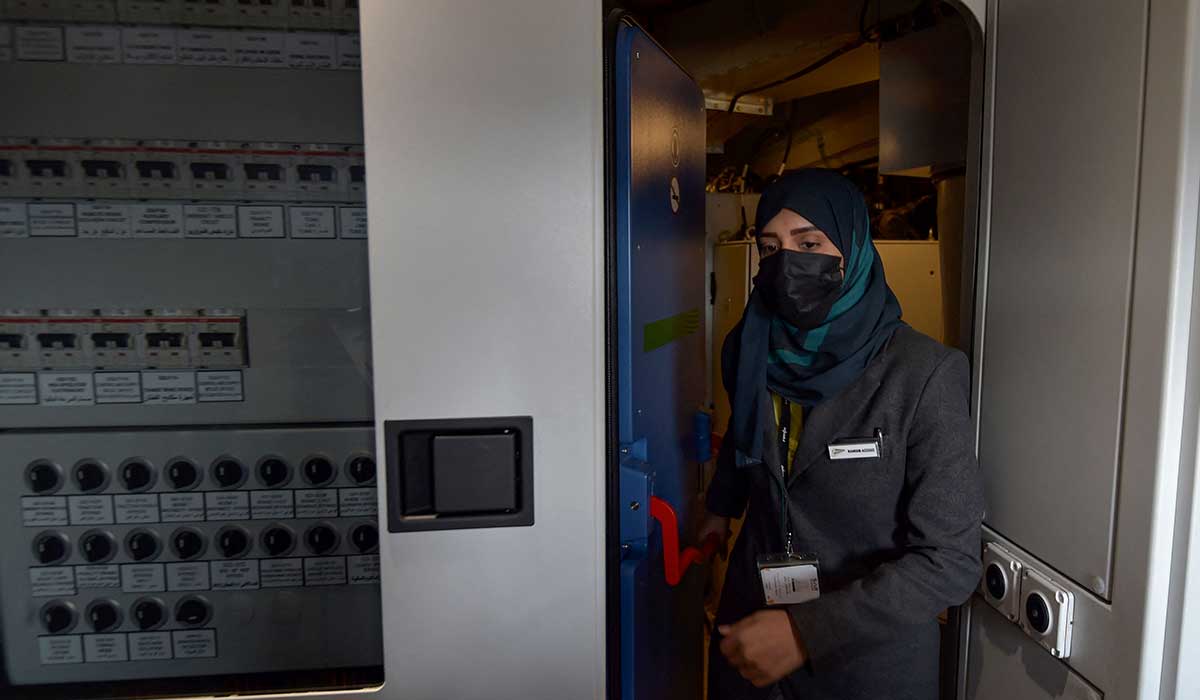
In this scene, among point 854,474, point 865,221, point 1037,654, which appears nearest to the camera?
point 1037,654

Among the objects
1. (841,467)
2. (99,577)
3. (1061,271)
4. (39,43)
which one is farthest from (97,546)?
(1061,271)

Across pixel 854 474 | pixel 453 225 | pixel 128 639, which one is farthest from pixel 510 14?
pixel 128 639

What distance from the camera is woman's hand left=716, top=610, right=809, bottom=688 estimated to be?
3.43 feet

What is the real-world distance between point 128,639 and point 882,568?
1.29m

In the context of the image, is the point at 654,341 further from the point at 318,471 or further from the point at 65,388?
the point at 65,388

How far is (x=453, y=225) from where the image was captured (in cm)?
78

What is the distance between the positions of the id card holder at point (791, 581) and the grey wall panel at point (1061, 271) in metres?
0.33

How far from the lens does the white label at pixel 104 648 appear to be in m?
1.02

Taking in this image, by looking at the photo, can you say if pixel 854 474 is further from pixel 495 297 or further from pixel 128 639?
pixel 128 639

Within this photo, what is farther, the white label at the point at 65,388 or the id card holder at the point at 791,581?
the id card holder at the point at 791,581

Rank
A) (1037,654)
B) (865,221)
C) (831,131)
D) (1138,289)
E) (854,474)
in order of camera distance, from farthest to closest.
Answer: (831,131)
(865,221)
(854,474)
(1037,654)
(1138,289)

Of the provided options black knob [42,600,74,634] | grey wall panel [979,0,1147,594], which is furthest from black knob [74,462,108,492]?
grey wall panel [979,0,1147,594]

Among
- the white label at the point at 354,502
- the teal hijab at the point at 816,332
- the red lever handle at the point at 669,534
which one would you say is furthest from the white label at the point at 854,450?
the white label at the point at 354,502

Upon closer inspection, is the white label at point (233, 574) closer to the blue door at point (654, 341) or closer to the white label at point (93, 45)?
the blue door at point (654, 341)
